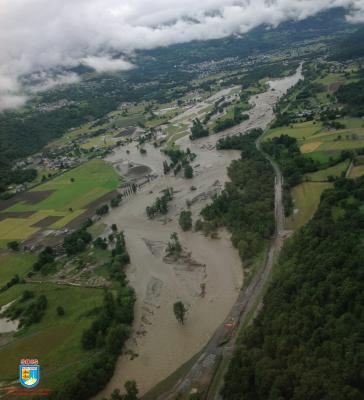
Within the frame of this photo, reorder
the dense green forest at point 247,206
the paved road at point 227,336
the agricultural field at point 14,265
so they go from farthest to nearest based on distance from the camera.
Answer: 1. the agricultural field at point 14,265
2. the dense green forest at point 247,206
3. the paved road at point 227,336

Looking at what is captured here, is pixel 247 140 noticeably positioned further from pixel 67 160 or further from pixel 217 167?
pixel 67 160

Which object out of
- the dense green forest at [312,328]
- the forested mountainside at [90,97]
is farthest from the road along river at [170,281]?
the forested mountainside at [90,97]

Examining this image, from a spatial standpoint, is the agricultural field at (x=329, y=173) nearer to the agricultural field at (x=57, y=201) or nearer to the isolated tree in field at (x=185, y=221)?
the isolated tree in field at (x=185, y=221)

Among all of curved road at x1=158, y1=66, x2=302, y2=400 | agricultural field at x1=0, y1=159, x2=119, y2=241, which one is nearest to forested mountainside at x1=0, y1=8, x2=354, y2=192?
agricultural field at x1=0, y1=159, x2=119, y2=241

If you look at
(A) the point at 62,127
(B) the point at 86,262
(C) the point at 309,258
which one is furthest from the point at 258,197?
(A) the point at 62,127

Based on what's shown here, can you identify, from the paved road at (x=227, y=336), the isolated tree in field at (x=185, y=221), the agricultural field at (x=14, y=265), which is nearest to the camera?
the paved road at (x=227, y=336)

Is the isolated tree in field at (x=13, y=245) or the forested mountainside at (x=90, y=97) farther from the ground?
the forested mountainside at (x=90, y=97)
